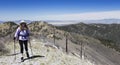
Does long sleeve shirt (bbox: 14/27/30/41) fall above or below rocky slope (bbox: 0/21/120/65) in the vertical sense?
above

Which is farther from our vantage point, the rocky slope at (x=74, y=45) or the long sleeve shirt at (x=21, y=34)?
the rocky slope at (x=74, y=45)

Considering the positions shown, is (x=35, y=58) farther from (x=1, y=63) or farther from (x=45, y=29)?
(x=45, y=29)

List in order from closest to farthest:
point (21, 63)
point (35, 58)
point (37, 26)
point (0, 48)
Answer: point (21, 63)
point (35, 58)
point (0, 48)
point (37, 26)

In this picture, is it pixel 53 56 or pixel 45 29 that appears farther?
pixel 45 29

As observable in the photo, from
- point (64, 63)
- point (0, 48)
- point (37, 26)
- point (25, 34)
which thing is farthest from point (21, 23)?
point (37, 26)

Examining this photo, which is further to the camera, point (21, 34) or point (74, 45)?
point (74, 45)

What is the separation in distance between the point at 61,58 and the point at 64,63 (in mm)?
1978

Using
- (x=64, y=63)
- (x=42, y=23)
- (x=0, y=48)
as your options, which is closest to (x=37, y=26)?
(x=42, y=23)

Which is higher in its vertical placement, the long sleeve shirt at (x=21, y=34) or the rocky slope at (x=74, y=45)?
A: the long sleeve shirt at (x=21, y=34)

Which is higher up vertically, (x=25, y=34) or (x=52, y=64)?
(x=25, y=34)

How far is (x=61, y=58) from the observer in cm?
2811

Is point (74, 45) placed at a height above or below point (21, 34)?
below

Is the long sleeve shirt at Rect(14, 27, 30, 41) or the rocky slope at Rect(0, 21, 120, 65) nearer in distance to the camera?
the long sleeve shirt at Rect(14, 27, 30, 41)

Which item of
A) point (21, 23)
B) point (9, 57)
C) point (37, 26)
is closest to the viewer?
point (21, 23)
